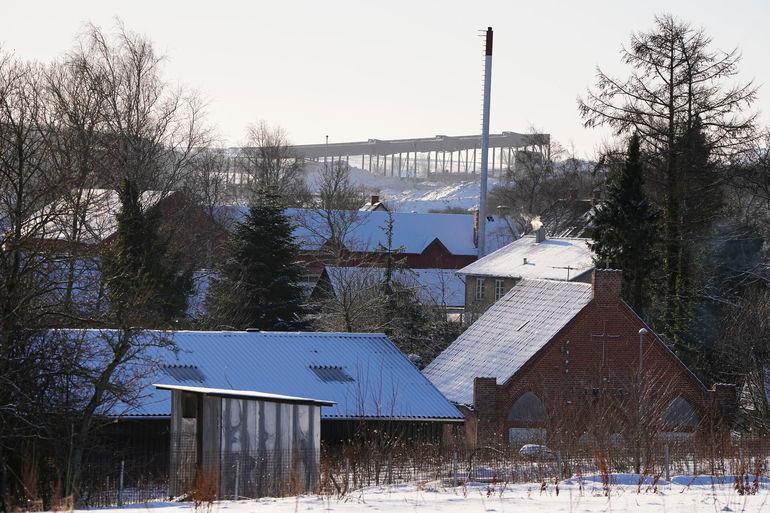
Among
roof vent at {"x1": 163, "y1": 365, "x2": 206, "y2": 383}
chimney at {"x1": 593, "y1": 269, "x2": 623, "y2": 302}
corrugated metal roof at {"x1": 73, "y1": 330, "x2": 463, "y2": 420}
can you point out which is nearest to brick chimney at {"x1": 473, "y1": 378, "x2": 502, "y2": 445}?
corrugated metal roof at {"x1": 73, "y1": 330, "x2": 463, "y2": 420}

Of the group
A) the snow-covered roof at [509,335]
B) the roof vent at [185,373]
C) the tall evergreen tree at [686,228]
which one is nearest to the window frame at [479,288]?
the tall evergreen tree at [686,228]

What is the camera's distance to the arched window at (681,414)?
36.9 m

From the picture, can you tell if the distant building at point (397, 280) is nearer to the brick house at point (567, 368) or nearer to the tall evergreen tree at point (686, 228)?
the brick house at point (567, 368)

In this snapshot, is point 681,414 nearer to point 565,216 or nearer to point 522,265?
point 522,265

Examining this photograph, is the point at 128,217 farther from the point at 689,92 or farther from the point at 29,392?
the point at 29,392

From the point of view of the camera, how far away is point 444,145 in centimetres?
19675

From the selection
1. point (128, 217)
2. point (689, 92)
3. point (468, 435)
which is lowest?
point (468, 435)

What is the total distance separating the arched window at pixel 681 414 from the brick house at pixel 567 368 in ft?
0.10

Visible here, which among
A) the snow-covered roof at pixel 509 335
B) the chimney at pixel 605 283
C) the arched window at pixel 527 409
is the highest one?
the chimney at pixel 605 283

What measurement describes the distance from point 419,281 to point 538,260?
7493 mm

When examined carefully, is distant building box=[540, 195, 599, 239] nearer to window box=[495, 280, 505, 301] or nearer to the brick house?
window box=[495, 280, 505, 301]

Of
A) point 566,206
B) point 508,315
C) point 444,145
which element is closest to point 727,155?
point 508,315

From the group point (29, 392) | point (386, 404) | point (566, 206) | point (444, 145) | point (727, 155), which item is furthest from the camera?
point (444, 145)

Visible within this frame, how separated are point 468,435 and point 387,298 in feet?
40.3
